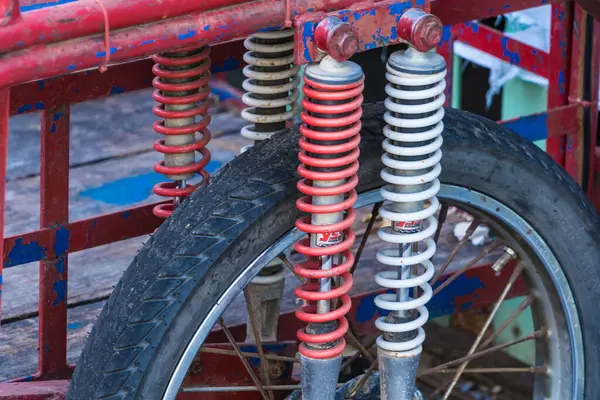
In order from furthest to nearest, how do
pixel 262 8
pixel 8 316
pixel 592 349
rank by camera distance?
1. pixel 8 316
2. pixel 592 349
3. pixel 262 8

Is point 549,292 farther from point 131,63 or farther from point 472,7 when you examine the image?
point 131,63

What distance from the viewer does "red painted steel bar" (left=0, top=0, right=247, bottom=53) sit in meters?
1.46

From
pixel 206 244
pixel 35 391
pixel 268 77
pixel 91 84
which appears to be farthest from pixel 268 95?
pixel 35 391

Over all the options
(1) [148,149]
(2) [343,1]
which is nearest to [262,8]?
(2) [343,1]

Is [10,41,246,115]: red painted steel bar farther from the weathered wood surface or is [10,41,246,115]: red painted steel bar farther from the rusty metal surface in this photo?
the rusty metal surface

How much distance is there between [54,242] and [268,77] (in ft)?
2.00

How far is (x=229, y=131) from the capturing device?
398 cm

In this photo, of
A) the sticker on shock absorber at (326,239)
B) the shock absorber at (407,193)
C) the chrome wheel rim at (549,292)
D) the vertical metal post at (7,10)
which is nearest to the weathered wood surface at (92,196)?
the chrome wheel rim at (549,292)

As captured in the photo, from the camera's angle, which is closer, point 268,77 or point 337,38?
point 337,38

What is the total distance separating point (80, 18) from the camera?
1514mm

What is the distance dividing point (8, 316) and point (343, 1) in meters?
1.49

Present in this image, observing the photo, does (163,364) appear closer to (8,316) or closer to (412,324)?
(412,324)

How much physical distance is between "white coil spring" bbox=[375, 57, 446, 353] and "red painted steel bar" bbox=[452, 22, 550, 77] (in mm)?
1457

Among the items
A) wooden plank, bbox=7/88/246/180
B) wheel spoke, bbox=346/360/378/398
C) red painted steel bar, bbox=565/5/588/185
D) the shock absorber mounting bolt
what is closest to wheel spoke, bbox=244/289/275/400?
wheel spoke, bbox=346/360/378/398
